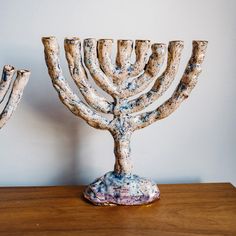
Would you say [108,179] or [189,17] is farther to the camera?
[189,17]

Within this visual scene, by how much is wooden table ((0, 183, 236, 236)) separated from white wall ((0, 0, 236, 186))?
0.36 ft

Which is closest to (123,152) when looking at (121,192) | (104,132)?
(121,192)

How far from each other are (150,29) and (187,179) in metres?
0.39

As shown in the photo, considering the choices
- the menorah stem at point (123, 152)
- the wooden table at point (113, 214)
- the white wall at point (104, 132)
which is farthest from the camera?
the white wall at point (104, 132)

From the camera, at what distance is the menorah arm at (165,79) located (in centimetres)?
70

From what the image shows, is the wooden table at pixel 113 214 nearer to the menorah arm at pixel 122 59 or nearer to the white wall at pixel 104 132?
the white wall at pixel 104 132

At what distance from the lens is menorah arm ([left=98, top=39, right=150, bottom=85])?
68cm

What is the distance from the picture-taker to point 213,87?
905 mm

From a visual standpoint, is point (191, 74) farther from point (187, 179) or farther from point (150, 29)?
point (187, 179)

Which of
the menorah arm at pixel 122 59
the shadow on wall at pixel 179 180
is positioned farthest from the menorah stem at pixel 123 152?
the shadow on wall at pixel 179 180

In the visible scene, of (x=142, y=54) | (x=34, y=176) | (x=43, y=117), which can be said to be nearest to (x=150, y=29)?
(x=142, y=54)

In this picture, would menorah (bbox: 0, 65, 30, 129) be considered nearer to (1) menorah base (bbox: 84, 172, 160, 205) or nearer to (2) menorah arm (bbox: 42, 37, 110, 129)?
(2) menorah arm (bbox: 42, 37, 110, 129)

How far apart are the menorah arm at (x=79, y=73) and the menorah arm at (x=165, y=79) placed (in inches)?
1.8

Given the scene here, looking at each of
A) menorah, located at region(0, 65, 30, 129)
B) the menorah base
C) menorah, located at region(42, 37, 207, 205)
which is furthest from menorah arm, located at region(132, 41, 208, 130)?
menorah, located at region(0, 65, 30, 129)
